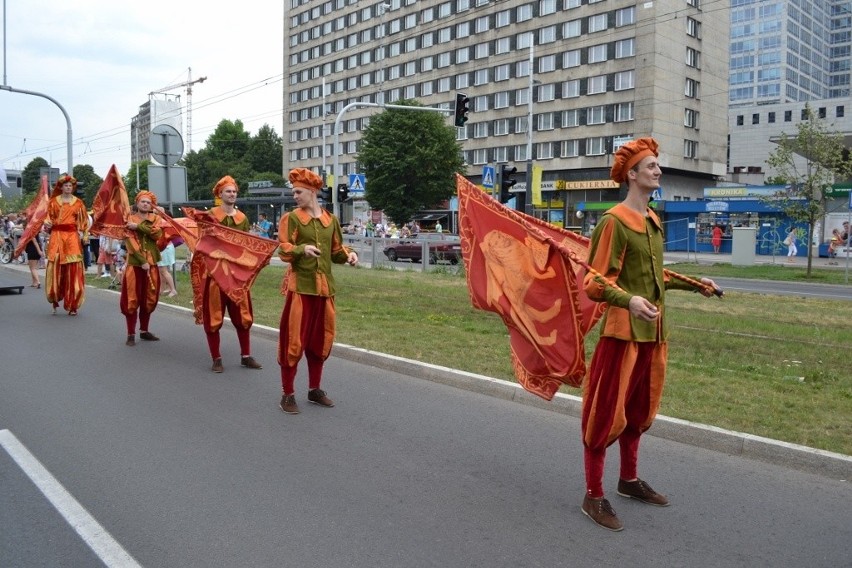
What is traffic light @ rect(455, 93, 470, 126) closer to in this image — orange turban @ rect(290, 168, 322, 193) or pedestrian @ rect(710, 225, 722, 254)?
orange turban @ rect(290, 168, 322, 193)

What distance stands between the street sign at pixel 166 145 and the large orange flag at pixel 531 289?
36.9 feet

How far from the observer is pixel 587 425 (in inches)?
174

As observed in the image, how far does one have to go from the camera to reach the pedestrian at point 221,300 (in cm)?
855

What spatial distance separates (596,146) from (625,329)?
5850 centimetres

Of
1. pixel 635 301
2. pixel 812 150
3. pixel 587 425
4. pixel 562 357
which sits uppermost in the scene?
pixel 812 150

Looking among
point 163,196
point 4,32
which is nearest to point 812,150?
point 163,196

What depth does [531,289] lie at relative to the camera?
4730 mm

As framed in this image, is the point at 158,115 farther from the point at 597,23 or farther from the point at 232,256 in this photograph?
the point at 232,256

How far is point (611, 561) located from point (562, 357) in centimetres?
112

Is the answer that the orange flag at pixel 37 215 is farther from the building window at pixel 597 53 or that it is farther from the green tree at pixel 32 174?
the green tree at pixel 32 174

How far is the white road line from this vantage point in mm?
3916

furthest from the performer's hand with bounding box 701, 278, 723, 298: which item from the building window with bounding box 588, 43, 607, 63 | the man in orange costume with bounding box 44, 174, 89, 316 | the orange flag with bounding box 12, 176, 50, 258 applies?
the building window with bounding box 588, 43, 607, 63

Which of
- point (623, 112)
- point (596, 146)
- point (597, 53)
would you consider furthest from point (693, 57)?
point (596, 146)

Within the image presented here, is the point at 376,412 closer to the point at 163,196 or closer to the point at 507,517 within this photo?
the point at 507,517
